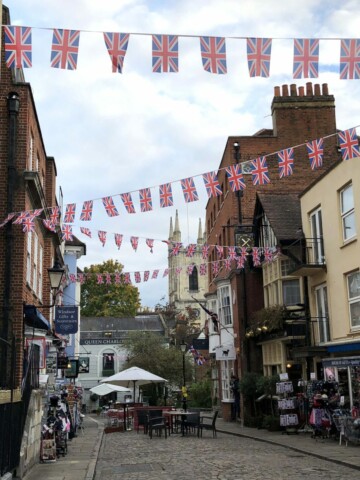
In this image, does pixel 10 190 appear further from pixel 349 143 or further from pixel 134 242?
pixel 349 143

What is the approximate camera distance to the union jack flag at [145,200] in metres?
15.9

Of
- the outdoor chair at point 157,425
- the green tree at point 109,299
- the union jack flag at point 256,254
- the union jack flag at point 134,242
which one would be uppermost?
the green tree at point 109,299

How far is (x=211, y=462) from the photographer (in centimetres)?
1377

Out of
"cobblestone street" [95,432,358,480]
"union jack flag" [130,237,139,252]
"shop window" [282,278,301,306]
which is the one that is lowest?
"cobblestone street" [95,432,358,480]

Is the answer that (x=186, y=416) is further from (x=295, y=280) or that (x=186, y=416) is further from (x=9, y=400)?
(x=9, y=400)

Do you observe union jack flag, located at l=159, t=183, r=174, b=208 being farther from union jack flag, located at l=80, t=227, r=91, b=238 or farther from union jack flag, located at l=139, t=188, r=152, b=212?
union jack flag, located at l=80, t=227, r=91, b=238

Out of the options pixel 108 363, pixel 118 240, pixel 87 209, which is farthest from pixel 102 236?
pixel 108 363

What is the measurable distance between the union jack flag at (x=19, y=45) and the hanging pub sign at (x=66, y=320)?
10.4 m

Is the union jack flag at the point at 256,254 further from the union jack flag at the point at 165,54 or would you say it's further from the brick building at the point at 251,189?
the union jack flag at the point at 165,54

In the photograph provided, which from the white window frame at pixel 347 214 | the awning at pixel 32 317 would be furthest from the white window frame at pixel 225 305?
the awning at pixel 32 317

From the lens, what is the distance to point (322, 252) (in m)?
20.2

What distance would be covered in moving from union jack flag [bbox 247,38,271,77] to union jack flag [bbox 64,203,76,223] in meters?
7.70

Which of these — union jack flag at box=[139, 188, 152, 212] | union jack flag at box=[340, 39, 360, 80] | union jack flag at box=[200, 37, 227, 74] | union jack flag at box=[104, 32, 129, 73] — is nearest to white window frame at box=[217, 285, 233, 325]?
union jack flag at box=[139, 188, 152, 212]

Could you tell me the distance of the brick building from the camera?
26828 millimetres
